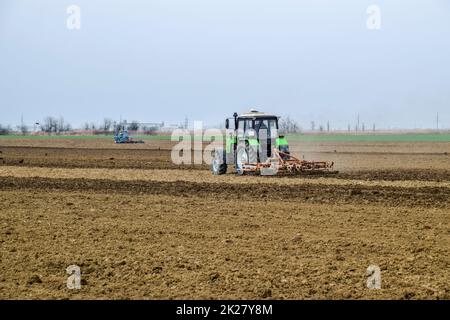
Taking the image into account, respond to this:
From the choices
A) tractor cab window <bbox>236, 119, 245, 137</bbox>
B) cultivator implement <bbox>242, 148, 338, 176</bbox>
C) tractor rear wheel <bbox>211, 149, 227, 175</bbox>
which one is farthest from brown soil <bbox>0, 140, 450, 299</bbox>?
tractor rear wheel <bbox>211, 149, 227, 175</bbox>

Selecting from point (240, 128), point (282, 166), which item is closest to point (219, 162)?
point (240, 128)

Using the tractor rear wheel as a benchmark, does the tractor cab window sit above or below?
above

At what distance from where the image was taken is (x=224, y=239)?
1034 cm

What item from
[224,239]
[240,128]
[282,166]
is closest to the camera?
[224,239]

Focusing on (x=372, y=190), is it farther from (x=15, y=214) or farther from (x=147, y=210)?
(x=15, y=214)

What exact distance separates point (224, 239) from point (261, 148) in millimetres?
11736

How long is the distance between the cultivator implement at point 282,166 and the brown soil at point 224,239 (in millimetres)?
2268

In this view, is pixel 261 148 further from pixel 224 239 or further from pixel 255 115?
pixel 224 239

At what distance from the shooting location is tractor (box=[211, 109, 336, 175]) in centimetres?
2134

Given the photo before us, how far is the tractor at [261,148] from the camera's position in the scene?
70.0 ft

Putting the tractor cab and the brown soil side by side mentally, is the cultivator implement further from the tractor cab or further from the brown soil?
the brown soil

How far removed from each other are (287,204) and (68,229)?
5.51m

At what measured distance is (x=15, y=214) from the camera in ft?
42.4

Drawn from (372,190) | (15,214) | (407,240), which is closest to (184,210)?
(15,214)
